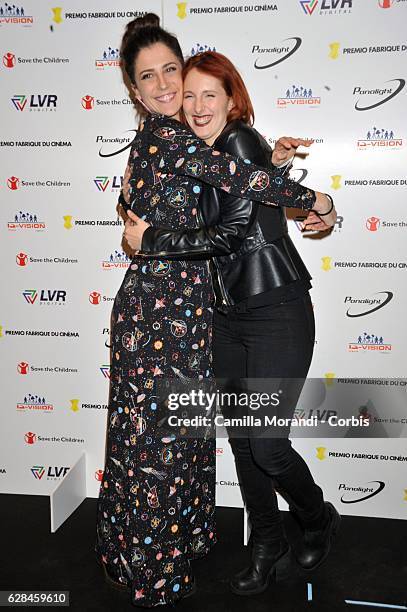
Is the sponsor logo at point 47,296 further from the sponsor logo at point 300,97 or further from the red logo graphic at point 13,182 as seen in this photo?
the sponsor logo at point 300,97

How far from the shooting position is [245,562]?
234 cm

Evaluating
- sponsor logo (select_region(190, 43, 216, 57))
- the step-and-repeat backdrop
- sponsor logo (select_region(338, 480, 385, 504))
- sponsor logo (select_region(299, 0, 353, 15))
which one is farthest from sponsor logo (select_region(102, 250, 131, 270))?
sponsor logo (select_region(338, 480, 385, 504))

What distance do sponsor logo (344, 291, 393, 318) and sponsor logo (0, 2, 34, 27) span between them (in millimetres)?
1769

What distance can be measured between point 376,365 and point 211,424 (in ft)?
2.59

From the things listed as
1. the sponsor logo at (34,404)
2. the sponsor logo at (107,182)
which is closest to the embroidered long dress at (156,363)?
the sponsor logo at (107,182)

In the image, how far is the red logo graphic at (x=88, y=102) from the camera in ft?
8.45

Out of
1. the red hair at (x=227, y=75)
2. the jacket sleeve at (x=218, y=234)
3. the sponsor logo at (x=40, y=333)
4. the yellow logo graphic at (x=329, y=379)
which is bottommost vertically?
the yellow logo graphic at (x=329, y=379)

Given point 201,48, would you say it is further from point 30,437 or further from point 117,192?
point 30,437

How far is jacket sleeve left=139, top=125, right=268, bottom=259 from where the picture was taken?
1.87 metres

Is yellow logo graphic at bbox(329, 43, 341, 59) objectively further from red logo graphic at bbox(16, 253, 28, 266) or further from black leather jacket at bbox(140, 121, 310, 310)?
red logo graphic at bbox(16, 253, 28, 266)

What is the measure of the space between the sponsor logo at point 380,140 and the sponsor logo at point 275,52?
0.45 meters

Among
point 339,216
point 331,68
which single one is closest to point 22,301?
point 339,216

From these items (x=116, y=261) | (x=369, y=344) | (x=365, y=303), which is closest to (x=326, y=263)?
(x=365, y=303)

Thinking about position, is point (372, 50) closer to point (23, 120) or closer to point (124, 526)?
point (23, 120)
